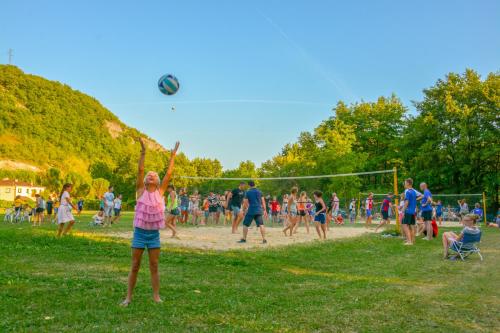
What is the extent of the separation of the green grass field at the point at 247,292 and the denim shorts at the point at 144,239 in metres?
0.71

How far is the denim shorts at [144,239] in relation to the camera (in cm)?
596

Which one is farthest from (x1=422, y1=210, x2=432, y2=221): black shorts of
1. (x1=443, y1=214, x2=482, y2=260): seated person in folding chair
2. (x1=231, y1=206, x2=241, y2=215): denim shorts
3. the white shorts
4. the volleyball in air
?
the white shorts

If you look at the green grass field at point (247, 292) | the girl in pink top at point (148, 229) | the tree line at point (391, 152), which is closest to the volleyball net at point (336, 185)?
the tree line at point (391, 152)

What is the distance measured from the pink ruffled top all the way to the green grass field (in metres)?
0.99

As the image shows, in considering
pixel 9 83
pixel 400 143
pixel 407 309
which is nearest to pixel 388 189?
pixel 400 143

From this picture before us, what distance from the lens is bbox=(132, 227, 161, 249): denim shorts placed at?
5.96 metres

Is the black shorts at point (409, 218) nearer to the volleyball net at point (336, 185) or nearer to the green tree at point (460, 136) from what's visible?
the volleyball net at point (336, 185)

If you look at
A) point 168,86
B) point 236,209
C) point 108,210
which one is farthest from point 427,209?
point 108,210

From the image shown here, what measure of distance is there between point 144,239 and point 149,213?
36 centimetres

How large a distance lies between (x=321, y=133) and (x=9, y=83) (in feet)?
470

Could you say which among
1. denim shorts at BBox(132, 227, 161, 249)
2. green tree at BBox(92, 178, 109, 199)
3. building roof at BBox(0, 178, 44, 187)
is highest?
building roof at BBox(0, 178, 44, 187)

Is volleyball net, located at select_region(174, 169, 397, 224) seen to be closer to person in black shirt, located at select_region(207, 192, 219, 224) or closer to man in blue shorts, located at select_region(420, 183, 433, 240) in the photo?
person in black shirt, located at select_region(207, 192, 219, 224)

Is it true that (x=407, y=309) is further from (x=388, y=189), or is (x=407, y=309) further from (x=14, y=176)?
(x=14, y=176)

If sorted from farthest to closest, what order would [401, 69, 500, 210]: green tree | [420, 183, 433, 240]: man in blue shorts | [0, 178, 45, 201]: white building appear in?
[0, 178, 45, 201]: white building → [401, 69, 500, 210]: green tree → [420, 183, 433, 240]: man in blue shorts
